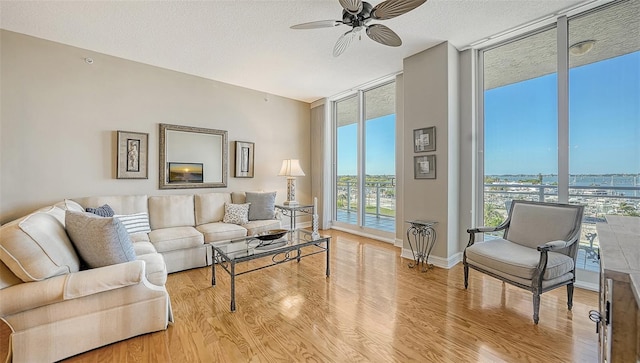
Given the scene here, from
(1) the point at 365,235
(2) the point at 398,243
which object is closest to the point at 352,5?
(2) the point at 398,243

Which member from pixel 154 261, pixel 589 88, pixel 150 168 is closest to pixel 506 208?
pixel 589 88

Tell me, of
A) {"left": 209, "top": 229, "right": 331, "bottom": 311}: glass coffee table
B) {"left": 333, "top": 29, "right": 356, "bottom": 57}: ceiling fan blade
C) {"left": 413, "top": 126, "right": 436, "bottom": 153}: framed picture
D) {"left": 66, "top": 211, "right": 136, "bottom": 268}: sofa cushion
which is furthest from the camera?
{"left": 413, "top": 126, "right": 436, "bottom": 153}: framed picture

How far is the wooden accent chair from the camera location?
1964mm

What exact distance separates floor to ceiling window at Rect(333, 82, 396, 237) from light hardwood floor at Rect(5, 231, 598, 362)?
191cm

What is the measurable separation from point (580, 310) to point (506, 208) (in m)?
1.29

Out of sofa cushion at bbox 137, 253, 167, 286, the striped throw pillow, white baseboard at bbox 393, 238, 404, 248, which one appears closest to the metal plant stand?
white baseboard at bbox 393, 238, 404, 248

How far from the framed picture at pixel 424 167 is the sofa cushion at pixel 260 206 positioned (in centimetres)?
232

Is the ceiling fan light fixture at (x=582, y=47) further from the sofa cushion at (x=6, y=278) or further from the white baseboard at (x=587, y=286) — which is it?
the sofa cushion at (x=6, y=278)

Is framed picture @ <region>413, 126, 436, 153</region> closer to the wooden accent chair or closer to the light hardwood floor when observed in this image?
the wooden accent chair

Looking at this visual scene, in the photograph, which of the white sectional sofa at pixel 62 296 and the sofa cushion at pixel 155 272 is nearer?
the white sectional sofa at pixel 62 296

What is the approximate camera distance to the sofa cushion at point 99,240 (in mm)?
1728

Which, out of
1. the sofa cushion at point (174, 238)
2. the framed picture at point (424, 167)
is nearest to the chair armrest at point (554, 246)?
the framed picture at point (424, 167)

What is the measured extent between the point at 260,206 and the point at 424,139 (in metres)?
2.69

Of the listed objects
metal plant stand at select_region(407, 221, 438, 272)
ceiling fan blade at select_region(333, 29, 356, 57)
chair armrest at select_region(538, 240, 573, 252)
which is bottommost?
metal plant stand at select_region(407, 221, 438, 272)
